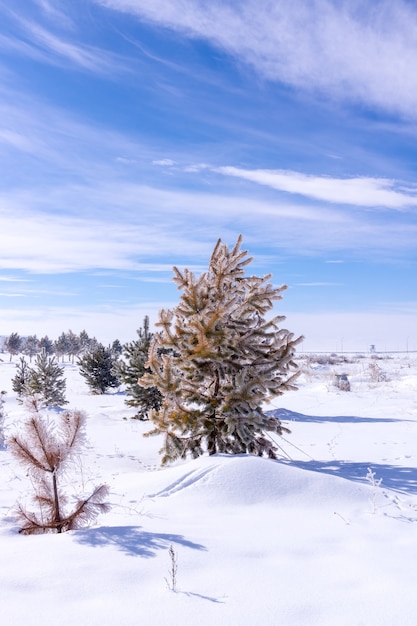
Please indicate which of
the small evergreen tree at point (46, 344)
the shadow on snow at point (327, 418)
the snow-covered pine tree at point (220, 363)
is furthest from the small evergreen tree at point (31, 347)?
the snow-covered pine tree at point (220, 363)

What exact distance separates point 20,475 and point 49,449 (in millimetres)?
3432

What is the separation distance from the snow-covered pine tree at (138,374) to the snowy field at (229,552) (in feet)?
25.2

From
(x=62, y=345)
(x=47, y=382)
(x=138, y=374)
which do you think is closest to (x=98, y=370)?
(x=47, y=382)

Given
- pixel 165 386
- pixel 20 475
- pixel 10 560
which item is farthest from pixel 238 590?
pixel 20 475

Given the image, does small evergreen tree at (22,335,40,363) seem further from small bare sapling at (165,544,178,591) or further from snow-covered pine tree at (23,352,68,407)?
small bare sapling at (165,544,178,591)

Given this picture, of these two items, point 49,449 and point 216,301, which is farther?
point 216,301

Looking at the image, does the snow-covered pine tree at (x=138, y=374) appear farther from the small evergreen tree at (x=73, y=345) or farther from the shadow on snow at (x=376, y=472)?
the small evergreen tree at (x=73, y=345)

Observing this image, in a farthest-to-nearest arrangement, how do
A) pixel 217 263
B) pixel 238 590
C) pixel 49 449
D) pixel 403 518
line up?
1. pixel 217 263
2. pixel 403 518
3. pixel 49 449
4. pixel 238 590

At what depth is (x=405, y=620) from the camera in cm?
255

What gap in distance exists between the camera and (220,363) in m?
6.92

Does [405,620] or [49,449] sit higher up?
[49,449]

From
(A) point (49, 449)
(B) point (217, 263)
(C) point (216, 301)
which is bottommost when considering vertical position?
(A) point (49, 449)

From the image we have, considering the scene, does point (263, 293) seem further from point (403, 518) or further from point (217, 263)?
point (403, 518)

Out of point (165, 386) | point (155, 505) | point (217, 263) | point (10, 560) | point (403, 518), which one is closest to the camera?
point (10, 560)
